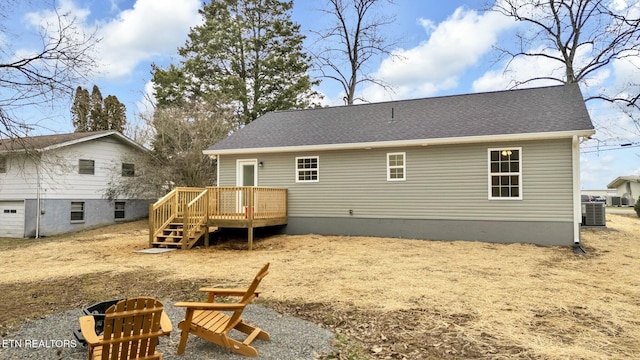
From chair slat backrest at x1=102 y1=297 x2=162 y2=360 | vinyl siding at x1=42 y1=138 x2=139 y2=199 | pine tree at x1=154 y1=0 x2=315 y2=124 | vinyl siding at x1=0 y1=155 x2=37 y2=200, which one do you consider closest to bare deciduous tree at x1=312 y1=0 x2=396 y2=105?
pine tree at x1=154 y1=0 x2=315 y2=124

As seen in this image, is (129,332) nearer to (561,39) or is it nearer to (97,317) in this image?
(97,317)

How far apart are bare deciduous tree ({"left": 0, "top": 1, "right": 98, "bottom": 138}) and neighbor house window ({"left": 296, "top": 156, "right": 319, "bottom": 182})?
826 cm

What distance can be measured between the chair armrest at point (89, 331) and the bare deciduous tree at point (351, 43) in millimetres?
21779

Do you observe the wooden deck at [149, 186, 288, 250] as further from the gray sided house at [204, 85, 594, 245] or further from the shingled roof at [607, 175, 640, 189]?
the shingled roof at [607, 175, 640, 189]

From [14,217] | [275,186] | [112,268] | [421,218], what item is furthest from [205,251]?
[14,217]

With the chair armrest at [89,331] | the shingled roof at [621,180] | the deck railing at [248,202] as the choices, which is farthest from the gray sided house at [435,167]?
the shingled roof at [621,180]

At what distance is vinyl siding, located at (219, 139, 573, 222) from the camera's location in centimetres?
1030

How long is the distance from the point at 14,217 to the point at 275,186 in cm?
Answer: 1168

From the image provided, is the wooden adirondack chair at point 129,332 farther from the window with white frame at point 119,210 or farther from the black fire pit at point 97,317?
the window with white frame at point 119,210

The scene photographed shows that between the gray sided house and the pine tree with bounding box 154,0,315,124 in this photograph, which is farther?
the pine tree with bounding box 154,0,315,124

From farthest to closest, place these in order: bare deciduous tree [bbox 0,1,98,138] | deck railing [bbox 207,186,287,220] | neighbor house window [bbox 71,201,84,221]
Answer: neighbor house window [bbox 71,201,84,221] → deck railing [bbox 207,186,287,220] → bare deciduous tree [bbox 0,1,98,138]

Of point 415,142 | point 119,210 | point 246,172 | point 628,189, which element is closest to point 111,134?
point 119,210

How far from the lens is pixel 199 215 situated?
36.1ft

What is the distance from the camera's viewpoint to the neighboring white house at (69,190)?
15.7 m
